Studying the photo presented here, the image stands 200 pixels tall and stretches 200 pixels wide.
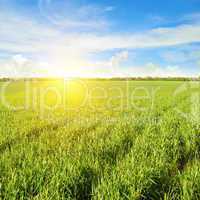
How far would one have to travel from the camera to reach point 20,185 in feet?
9.73

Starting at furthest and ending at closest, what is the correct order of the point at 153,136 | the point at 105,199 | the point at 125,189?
the point at 153,136 < the point at 125,189 < the point at 105,199

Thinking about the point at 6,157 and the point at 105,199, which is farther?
the point at 6,157

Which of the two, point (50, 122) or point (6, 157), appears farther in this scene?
point (50, 122)

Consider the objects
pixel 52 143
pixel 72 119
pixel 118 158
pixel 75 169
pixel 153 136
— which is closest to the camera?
pixel 75 169

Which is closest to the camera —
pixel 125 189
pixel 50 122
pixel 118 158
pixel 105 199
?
pixel 105 199

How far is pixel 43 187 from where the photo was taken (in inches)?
115

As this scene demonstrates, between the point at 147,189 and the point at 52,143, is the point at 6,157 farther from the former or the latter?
the point at 147,189

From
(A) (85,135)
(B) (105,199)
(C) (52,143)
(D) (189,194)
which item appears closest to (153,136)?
(A) (85,135)

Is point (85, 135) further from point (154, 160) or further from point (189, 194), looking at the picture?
point (189, 194)

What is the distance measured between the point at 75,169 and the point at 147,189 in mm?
969

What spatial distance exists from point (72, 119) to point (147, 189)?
5.62m

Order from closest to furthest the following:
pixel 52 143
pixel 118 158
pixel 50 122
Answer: pixel 118 158 → pixel 52 143 → pixel 50 122

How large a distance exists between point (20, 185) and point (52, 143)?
2.10m

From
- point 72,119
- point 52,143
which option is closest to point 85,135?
point 52,143
